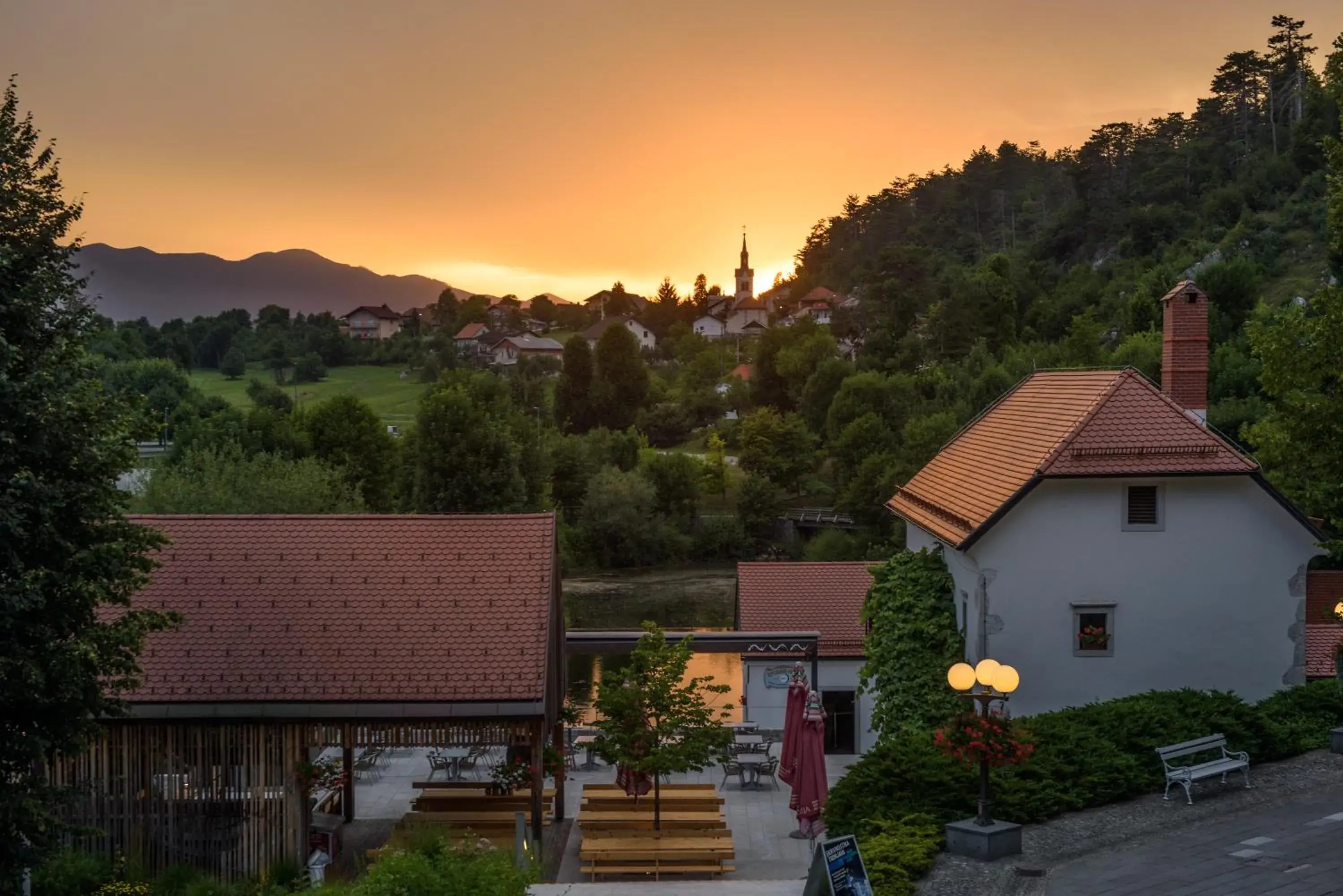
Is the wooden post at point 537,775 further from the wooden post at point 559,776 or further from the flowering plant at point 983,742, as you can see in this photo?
the flowering plant at point 983,742

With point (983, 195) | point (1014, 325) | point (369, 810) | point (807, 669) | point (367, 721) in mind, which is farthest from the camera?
point (983, 195)

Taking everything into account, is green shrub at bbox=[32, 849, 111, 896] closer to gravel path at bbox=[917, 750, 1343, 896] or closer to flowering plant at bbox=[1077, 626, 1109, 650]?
gravel path at bbox=[917, 750, 1343, 896]

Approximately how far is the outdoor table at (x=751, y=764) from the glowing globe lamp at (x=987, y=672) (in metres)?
10.6

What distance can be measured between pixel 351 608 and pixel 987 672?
9734mm

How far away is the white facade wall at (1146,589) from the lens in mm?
21359

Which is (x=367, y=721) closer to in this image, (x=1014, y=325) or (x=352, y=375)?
(x=1014, y=325)

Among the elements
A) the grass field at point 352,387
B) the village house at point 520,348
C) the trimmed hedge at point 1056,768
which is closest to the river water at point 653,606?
the trimmed hedge at point 1056,768

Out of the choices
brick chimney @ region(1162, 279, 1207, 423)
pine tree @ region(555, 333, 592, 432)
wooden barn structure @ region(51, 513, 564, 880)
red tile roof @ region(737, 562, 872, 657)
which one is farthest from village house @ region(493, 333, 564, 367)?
wooden barn structure @ region(51, 513, 564, 880)

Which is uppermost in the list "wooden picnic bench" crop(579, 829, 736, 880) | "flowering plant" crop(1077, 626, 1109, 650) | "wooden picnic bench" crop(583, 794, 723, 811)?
"flowering plant" crop(1077, 626, 1109, 650)

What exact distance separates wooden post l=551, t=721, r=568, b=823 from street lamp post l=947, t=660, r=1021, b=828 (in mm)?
7934

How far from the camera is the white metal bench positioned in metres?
16.9

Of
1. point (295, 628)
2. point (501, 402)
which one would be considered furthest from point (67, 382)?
point (501, 402)

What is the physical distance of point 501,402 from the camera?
233 feet

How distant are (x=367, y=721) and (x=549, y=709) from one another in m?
3.17
